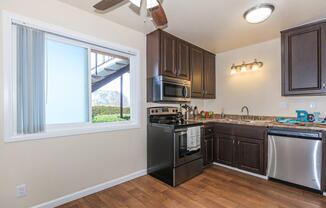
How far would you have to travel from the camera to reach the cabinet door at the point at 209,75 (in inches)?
154

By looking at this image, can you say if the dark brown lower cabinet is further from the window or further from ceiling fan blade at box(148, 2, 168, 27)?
the window

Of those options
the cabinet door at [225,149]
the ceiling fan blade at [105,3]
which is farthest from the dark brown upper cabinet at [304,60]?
the ceiling fan blade at [105,3]

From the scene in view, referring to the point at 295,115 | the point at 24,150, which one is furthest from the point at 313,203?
the point at 24,150

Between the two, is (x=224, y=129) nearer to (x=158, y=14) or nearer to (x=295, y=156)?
(x=295, y=156)

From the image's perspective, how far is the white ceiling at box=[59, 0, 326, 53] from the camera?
7.04 feet

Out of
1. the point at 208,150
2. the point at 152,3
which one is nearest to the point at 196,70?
→ the point at 208,150

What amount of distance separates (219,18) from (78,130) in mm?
2528

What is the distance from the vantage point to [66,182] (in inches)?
85.7

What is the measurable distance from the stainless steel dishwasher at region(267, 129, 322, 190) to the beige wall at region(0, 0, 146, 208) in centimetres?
216

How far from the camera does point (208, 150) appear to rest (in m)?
3.29

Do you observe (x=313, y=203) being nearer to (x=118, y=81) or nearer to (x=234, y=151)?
(x=234, y=151)

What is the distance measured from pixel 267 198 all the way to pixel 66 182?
2612 mm

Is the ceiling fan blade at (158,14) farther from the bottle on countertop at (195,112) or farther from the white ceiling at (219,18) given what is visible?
the bottle on countertop at (195,112)

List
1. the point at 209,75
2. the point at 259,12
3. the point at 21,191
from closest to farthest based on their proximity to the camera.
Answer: the point at 21,191
the point at 259,12
the point at 209,75
